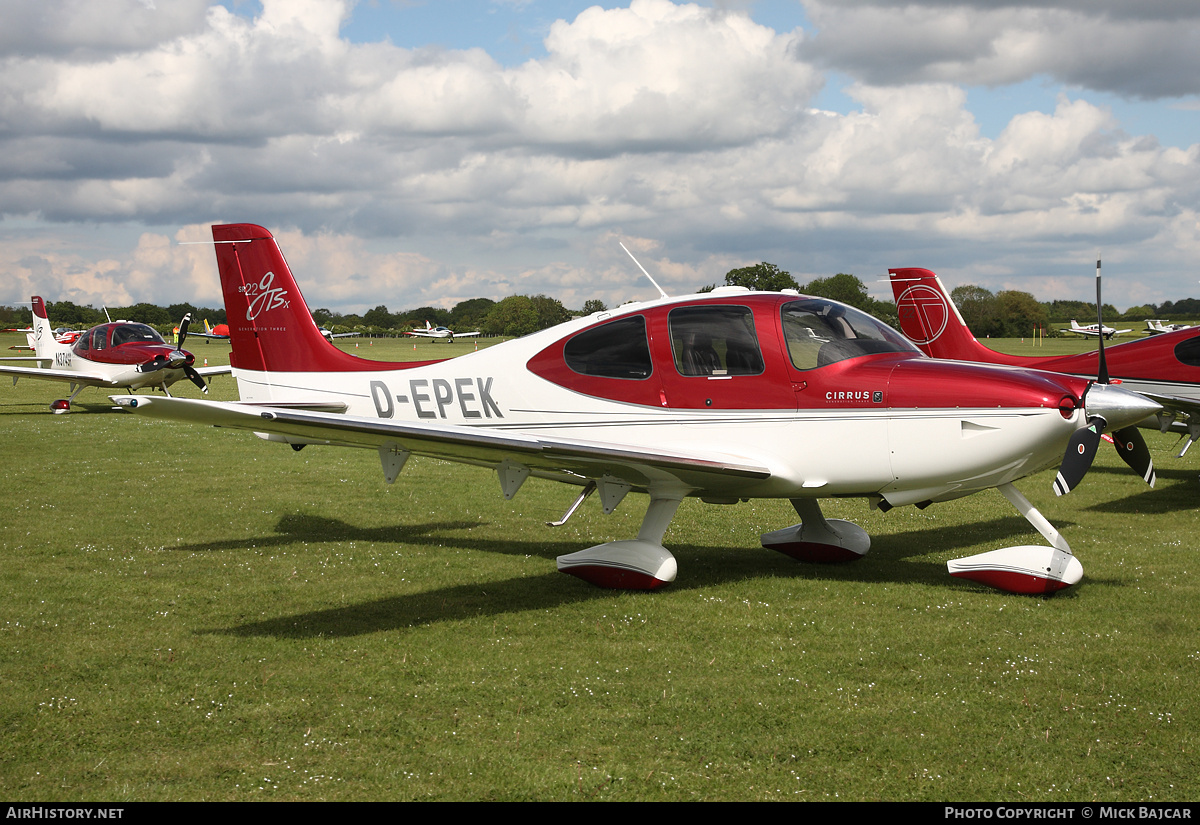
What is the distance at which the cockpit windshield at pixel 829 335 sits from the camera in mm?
7145

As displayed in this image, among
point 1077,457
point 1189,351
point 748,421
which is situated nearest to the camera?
point 1077,457

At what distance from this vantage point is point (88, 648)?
6.00 m

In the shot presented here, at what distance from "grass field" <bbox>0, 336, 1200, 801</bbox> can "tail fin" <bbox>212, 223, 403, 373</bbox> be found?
199 cm

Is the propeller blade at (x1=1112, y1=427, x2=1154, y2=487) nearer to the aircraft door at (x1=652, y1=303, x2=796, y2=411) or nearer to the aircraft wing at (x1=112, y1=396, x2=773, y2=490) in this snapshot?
the aircraft door at (x1=652, y1=303, x2=796, y2=411)

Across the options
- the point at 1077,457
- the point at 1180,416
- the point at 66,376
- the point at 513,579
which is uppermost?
the point at 1077,457

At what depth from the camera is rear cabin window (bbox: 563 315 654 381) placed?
7633 millimetres

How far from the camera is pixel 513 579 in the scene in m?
8.01

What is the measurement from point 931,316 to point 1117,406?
10758mm

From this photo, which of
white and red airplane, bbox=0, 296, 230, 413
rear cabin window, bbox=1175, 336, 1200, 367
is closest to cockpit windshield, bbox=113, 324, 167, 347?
white and red airplane, bbox=0, 296, 230, 413

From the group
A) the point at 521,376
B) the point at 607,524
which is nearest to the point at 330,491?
the point at 607,524

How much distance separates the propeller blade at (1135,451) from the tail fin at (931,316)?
30.3 ft

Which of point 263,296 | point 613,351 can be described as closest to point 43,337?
point 263,296

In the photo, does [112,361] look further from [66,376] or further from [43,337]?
[43,337]

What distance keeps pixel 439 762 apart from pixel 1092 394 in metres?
5.17
